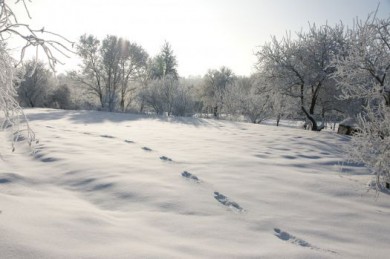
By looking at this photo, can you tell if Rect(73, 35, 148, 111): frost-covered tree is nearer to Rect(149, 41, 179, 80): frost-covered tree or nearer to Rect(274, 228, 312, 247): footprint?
Rect(149, 41, 179, 80): frost-covered tree

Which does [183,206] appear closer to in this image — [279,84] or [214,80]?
[279,84]

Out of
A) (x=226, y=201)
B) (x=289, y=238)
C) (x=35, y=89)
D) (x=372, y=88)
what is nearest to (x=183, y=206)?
(x=226, y=201)

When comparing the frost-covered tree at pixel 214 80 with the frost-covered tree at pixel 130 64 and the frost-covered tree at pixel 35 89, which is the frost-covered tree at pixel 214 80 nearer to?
the frost-covered tree at pixel 130 64

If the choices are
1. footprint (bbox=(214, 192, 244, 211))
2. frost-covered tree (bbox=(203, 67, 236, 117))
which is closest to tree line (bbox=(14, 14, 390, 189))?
frost-covered tree (bbox=(203, 67, 236, 117))

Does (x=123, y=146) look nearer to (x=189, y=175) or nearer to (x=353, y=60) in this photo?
(x=189, y=175)

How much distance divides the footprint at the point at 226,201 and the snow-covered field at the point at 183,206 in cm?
1

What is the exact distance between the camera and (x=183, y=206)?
3.52 metres

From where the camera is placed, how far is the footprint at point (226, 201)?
365 cm

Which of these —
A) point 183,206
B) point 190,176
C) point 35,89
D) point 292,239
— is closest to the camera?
point 292,239

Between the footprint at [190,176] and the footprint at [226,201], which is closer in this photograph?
the footprint at [226,201]

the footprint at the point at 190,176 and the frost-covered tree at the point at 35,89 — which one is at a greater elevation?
the frost-covered tree at the point at 35,89

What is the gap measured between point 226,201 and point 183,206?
24.9 inches

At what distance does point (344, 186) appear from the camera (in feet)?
15.9

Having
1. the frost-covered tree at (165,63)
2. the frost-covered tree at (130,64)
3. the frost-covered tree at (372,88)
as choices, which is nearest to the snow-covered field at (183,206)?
the frost-covered tree at (372,88)
